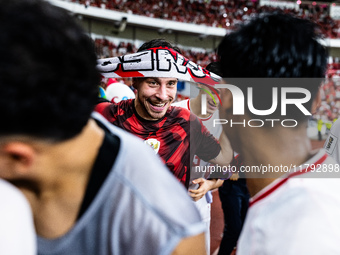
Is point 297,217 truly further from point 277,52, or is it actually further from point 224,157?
point 224,157

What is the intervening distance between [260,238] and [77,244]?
46 centimetres

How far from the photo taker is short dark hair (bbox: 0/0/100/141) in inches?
26.3

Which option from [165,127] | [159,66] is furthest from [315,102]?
[165,127]

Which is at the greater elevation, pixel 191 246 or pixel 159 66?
pixel 159 66

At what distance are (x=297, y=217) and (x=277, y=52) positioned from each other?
472mm

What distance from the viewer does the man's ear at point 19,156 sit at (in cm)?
74

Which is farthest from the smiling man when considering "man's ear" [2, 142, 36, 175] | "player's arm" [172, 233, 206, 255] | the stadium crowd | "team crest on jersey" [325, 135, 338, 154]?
the stadium crowd

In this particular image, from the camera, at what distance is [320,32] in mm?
1113

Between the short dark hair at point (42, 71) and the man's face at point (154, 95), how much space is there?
1.61m

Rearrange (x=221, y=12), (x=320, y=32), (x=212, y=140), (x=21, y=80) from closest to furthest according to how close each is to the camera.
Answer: (x=21, y=80) < (x=320, y=32) < (x=212, y=140) < (x=221, y=12)

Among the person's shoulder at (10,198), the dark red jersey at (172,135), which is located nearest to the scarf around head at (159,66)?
the dark red jersey at (172,135)

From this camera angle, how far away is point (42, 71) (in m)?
0.68

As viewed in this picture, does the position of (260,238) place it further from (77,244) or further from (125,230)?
(77,244)

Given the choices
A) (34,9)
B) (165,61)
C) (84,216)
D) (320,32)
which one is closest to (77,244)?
(84,216)
